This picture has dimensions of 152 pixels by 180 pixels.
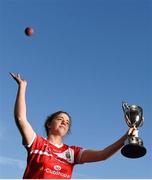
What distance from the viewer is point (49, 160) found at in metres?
6.70

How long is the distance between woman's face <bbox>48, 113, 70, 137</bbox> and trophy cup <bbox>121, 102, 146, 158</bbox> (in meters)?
0.98

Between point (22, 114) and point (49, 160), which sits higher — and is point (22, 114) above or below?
above

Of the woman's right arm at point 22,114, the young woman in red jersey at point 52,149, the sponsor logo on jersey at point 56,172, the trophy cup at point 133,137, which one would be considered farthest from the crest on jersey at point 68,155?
the trophy cup at point 133,137

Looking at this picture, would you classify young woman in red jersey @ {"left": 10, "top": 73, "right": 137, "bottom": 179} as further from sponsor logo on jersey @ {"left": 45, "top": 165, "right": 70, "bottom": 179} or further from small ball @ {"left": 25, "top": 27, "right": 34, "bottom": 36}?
small ball @ {"left": 25, "top": 27, "right": 34, "bottom": 36}

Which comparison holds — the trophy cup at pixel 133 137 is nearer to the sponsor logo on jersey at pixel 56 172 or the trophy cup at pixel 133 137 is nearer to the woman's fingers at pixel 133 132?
the woman's fingers at pixel 133 132

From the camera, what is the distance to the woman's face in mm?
6953

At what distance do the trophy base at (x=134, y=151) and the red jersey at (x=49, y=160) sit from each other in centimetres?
74

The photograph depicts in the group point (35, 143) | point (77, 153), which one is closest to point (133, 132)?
point (77, 153)

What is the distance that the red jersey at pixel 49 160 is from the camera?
Result: 656 cm

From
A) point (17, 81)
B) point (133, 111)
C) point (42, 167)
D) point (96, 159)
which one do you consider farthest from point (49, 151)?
point (133, 111)

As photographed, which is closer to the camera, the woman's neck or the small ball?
the woman's neck

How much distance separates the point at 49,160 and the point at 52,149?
0.77 ft

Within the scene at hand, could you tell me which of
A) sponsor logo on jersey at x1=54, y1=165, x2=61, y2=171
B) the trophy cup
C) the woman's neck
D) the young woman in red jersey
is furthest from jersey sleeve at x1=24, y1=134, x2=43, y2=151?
the trophy cup

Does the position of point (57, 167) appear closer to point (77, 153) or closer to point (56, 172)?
point (56, 172)
